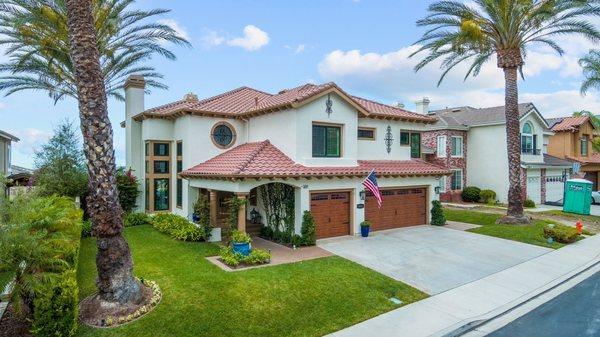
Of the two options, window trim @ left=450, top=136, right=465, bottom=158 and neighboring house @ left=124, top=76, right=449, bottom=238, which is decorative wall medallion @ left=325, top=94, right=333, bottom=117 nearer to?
neighboring house @ left=124, top=76, right=449, bottom=238

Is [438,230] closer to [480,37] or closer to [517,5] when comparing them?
[480,37]

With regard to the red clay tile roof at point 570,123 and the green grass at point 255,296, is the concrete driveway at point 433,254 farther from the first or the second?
the red clay tile roof at point 570,123

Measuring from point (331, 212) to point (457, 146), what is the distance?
20088 millimetres

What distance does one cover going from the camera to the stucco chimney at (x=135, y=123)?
21.7 metres

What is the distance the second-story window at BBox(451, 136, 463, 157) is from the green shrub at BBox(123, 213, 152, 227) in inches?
983

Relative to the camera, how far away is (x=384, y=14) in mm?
18000

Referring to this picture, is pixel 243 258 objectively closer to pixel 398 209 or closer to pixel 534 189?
pixel 398 209

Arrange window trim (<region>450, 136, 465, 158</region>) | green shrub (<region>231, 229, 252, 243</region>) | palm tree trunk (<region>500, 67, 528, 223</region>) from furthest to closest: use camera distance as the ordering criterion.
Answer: window trim (<region>450, 136, 465, 158</region>)
palm tree trunk (<region>500, 67, 528, 223</region>)
green shrub (<region>231, 229, 252, 243</region>)

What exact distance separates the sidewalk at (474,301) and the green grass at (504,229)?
2.49m

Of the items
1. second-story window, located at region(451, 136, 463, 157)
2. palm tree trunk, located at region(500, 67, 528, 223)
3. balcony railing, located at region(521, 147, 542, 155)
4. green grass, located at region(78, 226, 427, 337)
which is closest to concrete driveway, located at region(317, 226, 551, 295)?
green grass, located at region(78, 226, 427, 337)

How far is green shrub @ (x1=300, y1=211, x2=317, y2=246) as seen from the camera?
52.6 feet

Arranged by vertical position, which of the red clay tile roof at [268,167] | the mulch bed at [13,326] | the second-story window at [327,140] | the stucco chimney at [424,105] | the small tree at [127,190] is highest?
the stucco chimney at [424,105]

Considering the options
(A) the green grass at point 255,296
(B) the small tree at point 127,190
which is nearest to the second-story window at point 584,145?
(A) the green grass at point 255,296

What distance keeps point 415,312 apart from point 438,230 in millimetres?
10857
